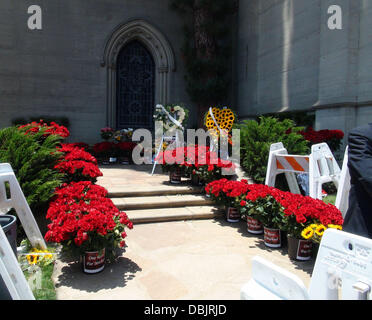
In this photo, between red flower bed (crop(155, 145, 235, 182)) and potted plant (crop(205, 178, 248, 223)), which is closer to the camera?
potted plant (crop(205, 178, 248, 223))

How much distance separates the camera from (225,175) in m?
5.85

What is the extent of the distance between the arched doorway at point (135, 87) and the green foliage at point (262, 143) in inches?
280

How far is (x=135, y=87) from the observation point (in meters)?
12.9

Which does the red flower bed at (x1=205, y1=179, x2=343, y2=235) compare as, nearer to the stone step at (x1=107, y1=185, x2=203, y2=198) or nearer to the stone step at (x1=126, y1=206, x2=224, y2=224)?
the stone step at (x1=126, y1=206, x2=224, y2=224)

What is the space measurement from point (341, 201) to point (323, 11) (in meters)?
6.48

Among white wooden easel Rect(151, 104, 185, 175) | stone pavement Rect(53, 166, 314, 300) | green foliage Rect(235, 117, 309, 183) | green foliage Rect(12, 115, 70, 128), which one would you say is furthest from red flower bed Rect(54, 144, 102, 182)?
green foliage Rect(12, 115, 70, 128)

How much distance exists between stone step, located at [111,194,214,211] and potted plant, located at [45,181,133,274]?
64.2 inches

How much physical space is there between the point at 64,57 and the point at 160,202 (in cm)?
862

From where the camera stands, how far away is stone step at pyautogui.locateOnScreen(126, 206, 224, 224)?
483cm

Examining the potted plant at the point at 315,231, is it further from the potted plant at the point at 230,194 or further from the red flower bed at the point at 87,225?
the red flower bed at the point at 87,225

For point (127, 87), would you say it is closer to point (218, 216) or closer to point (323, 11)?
point (323, 11)

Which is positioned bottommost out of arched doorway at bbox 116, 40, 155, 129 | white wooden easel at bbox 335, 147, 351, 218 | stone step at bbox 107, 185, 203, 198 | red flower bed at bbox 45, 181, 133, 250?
stone step at bbox 107, 185, 203, 198

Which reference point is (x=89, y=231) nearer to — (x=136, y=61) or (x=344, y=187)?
(x=344, y=187)
